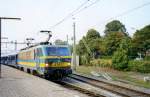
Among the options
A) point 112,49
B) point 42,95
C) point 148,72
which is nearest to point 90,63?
point 112,49

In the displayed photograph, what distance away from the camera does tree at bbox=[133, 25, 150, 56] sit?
72.9 meters

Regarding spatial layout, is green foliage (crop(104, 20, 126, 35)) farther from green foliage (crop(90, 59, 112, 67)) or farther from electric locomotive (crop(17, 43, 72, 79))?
electric locomotive (crop(17, 43, 72, 79))

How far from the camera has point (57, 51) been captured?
24.6 metres

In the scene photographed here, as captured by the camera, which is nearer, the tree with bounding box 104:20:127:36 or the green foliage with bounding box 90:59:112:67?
the green foliage with bounding box 90:59:112:67

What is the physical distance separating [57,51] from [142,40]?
52.7 metres

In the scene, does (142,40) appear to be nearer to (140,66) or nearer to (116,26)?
(116,26)

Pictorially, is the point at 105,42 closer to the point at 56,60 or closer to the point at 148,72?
the point at 148,72

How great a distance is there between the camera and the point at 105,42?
78562 millimetres

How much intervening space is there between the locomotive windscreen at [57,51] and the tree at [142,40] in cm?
4871

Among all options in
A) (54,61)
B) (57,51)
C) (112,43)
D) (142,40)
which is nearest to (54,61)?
(54,61)

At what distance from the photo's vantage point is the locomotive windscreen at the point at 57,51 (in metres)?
24.4

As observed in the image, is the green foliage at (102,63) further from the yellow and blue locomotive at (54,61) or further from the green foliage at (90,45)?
the yellow and blue locomotive at (54,61)

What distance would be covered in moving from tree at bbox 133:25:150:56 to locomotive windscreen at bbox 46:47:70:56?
48.7 m

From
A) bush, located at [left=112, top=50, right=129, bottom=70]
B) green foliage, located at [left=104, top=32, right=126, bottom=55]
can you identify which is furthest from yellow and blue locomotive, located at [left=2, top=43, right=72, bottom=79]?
green foliage, located at [left=104, top=32, right=126, bottom=55]
